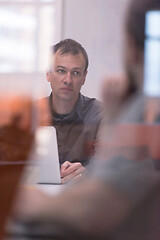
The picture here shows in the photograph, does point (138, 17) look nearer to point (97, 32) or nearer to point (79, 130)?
point (97, 32)

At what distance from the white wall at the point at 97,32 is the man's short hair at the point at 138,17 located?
4cm

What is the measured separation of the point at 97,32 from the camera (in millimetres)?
792

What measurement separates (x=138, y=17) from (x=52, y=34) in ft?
0.89

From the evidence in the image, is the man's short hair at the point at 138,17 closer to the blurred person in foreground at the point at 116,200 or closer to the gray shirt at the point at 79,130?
the blurred person in foreground at the point at 116,200

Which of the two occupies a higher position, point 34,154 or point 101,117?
point 101,117

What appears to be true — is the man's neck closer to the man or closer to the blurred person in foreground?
the man

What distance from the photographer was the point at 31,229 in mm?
736

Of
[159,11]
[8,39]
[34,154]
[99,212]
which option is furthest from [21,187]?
[159,11]

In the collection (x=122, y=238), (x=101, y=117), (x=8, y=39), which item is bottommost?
(x=122, y=238)

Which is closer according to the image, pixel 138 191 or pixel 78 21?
pixel 138 191

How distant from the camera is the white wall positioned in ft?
2.43

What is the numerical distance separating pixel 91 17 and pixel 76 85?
165 mm

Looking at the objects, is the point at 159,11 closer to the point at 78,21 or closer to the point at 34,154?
the point at 78,21

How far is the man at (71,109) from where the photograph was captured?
33.4 inches
